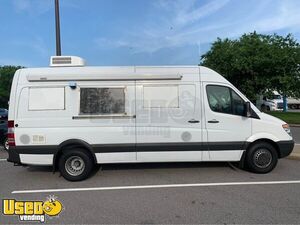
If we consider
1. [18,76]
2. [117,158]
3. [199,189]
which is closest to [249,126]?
[199,189]

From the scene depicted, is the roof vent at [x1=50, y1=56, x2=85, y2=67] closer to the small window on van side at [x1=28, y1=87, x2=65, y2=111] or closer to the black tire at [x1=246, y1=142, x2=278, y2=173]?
the small window on van side at [x1=28, y1=87, x2=65, y2=111]

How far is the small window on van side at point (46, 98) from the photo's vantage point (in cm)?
603

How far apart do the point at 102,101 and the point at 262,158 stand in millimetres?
3867


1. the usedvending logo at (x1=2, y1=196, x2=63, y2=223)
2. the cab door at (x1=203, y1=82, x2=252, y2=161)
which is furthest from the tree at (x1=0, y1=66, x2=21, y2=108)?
the cab door at (x1=203, y1=82, x2=252, y2=161)

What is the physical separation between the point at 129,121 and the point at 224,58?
1982 cm

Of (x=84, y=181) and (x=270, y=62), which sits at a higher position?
(x=270, y=62)

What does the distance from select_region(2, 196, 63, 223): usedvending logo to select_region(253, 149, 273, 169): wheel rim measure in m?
4.32

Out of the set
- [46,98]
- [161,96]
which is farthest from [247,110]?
[46,98]

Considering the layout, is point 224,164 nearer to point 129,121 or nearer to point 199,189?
point 199,189

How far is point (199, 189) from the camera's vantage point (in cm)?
539

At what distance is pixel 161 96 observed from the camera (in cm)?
622

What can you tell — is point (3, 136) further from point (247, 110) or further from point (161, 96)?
point (247, 110)

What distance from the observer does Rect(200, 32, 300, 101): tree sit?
22.8m

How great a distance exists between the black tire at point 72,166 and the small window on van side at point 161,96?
1.82 m
